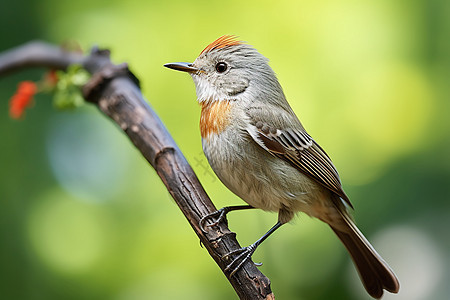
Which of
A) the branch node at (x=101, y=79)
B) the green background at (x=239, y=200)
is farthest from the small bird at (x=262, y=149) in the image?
the green background at (x=239, y=200)

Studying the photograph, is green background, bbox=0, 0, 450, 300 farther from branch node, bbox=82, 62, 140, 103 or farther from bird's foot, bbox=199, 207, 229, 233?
bird's foot, bbox=199, 207, 229, 233

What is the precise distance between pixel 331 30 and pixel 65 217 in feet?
8.20

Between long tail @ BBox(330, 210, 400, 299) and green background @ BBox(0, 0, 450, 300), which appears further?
green background @ BBox(0, 0, 450, 300)

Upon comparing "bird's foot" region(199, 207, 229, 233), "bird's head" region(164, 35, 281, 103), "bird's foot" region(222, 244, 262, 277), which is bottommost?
"bird's foot" region(222, 244, 262, 277)

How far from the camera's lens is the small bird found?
237 cm

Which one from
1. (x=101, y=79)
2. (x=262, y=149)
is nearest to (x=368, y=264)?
(x=262, y=149)

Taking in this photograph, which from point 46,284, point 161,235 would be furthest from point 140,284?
point 46,284

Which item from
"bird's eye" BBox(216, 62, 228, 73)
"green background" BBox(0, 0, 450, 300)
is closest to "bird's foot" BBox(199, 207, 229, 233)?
"bird's eye" BBox(216, 62, 228, 73)

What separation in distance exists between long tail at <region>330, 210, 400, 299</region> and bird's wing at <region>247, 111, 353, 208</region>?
0.23 m

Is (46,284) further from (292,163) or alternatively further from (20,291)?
(292,163)

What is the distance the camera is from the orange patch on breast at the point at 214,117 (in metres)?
2.42

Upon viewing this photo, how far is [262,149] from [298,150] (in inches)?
8.9

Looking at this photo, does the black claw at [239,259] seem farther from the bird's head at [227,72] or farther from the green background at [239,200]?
the green background at [239,200]

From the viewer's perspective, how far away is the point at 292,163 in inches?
98.2
